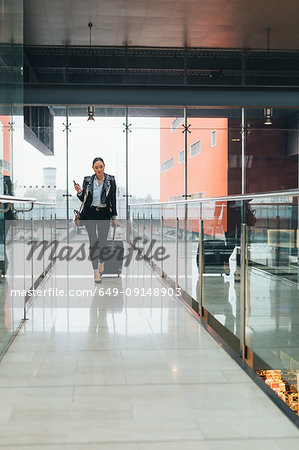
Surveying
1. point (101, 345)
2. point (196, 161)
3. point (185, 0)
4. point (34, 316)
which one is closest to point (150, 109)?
point (196, 161)

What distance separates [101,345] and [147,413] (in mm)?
1294

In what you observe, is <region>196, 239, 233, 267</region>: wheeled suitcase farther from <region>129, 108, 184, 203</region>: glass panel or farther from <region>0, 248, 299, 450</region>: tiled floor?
<region>129, 108, 184, 203</region>: glass panel

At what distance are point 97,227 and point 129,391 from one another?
13.6 feet

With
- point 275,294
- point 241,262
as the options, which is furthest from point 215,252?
point 275,294

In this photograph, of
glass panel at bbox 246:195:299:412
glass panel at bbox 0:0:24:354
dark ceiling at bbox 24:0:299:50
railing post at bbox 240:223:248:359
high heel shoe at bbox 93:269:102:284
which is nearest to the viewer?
Result: glass panel at bbox 246:195:299:412

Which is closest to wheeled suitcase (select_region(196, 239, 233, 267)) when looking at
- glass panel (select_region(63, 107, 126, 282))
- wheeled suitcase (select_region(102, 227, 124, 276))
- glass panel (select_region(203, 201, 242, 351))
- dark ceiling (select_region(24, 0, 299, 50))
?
glass panel (select_region(203, 201, 242, 351))

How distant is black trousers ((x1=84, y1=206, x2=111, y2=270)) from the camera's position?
6840 mm

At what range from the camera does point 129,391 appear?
9.43ft

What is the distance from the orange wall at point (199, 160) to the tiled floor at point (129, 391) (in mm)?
7603

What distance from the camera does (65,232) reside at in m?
7.98

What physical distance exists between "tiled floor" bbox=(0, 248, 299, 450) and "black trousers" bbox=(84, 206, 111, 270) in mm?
2290

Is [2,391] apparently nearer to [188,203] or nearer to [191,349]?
[191,349]

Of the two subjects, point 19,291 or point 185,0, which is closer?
point 19,291

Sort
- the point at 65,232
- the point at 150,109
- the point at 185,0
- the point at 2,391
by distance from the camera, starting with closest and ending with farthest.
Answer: the point at 2,391 → the point at 185,0 → the point at 65,232 → the point at 150,109
